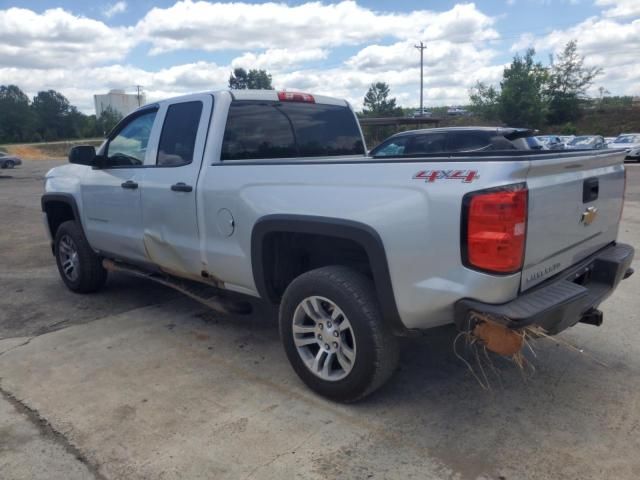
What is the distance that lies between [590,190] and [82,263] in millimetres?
4700

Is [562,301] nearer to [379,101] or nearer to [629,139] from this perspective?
[629,139]

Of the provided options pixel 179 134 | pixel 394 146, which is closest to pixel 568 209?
pixel 179 134

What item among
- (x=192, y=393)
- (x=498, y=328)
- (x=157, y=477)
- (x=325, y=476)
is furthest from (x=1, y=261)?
(x=498, y=328)

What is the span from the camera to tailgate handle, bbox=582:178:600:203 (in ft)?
10.1

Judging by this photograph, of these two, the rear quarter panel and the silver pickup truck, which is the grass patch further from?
the rear quarter panel

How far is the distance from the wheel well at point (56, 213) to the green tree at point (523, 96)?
50.1 metres

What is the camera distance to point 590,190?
3.14 m

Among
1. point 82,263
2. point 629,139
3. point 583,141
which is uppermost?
point 82,263

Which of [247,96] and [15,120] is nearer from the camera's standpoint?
[247,96]

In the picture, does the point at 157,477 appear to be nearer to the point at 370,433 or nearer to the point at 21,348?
the point at 370,433

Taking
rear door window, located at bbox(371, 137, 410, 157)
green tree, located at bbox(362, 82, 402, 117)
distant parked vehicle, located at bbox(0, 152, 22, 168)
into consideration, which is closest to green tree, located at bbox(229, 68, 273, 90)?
green tree, located at bbox(362, 82, 402, 117)

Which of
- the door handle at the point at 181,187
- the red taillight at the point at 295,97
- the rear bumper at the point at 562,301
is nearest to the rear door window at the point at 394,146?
the red taillight at the point at 295,97

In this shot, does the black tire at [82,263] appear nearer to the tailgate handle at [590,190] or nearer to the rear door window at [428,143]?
the tailgate handle at [590,190]

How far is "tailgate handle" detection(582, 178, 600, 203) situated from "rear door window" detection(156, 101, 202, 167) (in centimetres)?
267
